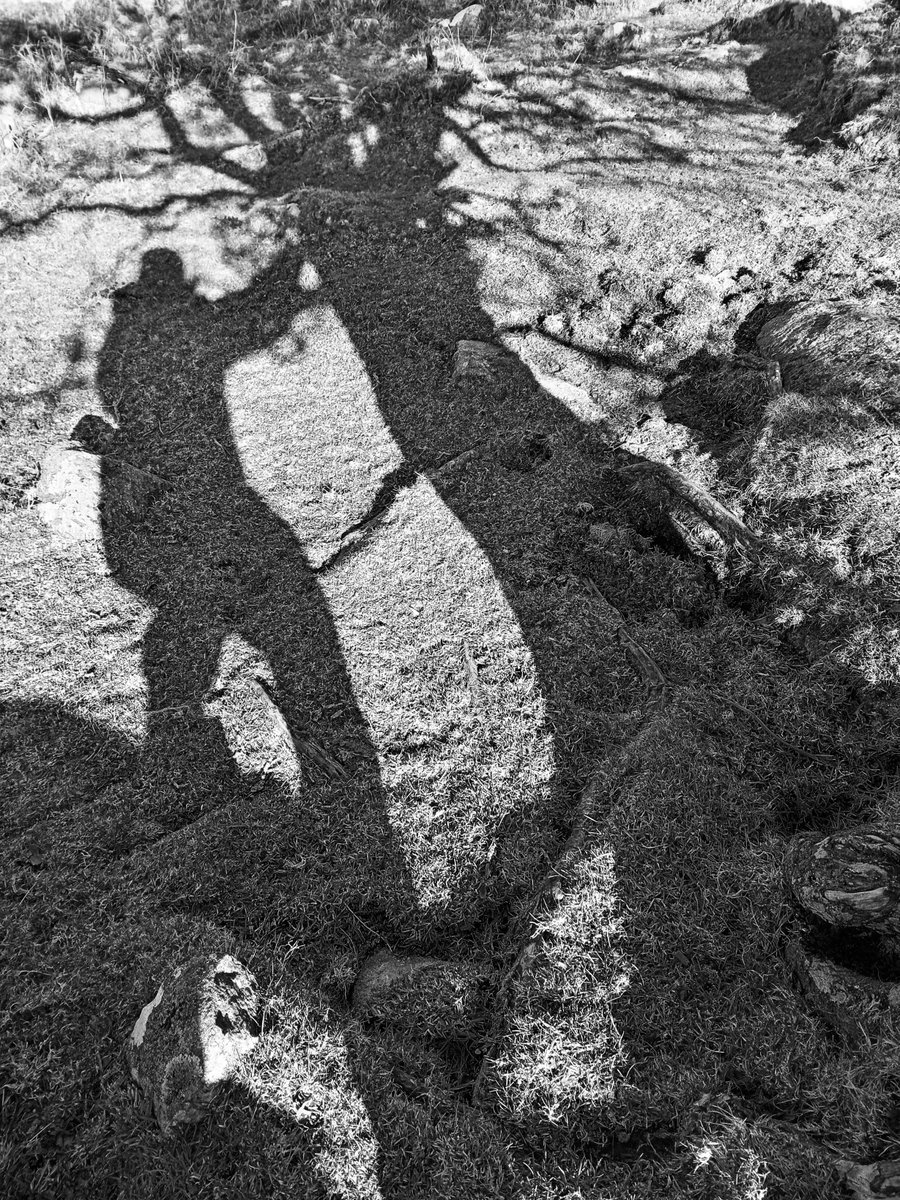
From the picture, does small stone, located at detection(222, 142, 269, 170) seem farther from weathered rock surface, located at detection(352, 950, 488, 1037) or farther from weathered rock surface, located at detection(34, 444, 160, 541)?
weathered rock surface, located at detection(352, 950, 488, 1037)

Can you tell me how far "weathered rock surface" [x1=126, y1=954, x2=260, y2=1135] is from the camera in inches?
81.9

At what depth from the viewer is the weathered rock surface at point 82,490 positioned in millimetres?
3957

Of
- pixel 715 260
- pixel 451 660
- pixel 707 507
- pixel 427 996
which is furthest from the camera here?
pixel 715 260

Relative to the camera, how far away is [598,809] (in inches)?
109

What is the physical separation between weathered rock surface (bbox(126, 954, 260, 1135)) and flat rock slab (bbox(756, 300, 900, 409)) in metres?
4.06

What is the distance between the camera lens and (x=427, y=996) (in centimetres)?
242

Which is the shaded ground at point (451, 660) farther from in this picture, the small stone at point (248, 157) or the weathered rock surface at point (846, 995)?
the small stone at point (248, 157)

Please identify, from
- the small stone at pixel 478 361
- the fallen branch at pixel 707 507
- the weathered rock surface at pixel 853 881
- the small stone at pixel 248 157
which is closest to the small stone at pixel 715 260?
the small stone at pixel 478 361

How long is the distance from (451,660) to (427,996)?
1.46 m

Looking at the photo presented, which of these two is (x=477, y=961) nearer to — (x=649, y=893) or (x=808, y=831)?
(x=649, y=893)

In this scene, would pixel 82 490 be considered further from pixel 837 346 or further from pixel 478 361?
pixel 837 346

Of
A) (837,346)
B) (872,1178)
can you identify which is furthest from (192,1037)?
(837,346)

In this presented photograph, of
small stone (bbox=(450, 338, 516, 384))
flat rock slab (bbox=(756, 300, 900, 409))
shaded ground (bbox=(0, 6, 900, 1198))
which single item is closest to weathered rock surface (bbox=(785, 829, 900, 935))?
shaded ground (bbox=(0, 6, 900, 1198))

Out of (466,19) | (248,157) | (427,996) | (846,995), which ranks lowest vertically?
(427,996)
